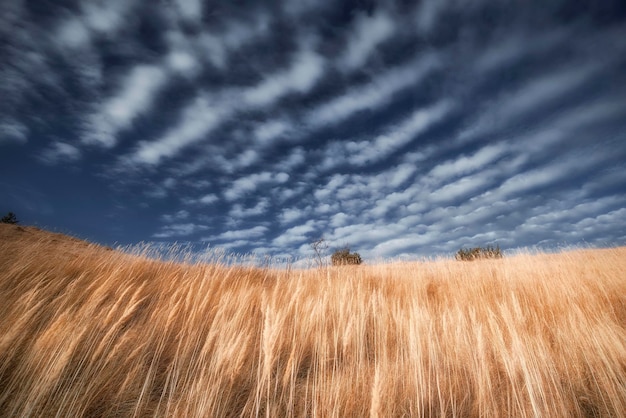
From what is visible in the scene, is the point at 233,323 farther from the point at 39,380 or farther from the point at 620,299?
the point at 620,299

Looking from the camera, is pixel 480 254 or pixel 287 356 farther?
pixel 480 254

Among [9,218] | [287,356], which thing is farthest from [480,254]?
[9,218]

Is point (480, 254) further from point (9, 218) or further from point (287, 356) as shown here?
point (9, 218)

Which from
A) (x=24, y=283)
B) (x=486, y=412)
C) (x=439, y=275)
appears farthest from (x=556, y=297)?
(x=24, y=283)

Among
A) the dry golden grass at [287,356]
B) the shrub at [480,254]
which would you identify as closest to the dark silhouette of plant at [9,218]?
the dry golden grass at [287,356]

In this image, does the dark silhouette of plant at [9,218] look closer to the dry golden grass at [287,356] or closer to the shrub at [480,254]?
the dry golden grass at [287,356]

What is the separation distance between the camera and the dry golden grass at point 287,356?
2.12 m

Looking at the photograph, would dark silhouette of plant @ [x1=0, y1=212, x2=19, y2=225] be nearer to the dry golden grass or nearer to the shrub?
the dry golden grass

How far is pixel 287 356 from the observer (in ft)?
10.8

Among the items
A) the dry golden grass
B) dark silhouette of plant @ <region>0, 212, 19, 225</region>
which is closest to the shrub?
the dry golden grass

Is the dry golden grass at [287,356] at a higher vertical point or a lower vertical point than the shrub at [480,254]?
lower

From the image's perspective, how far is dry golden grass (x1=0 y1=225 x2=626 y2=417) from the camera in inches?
83.3

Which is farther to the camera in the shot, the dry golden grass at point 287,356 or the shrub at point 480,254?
the shrub at point 480,254

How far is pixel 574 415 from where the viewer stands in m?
2.42
